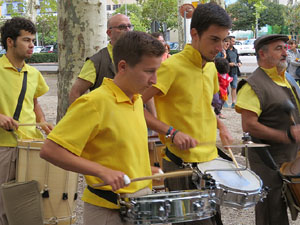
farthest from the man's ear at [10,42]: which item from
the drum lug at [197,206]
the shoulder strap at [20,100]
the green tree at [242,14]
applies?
the green tree at [242,14]

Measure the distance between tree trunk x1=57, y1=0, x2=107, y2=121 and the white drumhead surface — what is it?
418 centimetres

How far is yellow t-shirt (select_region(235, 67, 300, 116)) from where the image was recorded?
12.9ft

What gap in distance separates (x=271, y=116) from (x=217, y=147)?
21.0 inches

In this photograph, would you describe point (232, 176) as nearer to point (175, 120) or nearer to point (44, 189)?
point (175, 120)

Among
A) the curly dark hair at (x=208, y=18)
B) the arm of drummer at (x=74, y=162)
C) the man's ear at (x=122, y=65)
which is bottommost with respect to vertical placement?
the arm of drummer at (x=74, y=162)

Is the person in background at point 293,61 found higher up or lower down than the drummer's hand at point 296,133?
lower down

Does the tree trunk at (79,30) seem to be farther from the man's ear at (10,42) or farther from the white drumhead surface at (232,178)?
the white drumhead surface at (232,178)

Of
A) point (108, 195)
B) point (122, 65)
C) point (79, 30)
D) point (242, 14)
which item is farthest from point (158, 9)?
point (108, 195)

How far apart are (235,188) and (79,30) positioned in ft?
15.5

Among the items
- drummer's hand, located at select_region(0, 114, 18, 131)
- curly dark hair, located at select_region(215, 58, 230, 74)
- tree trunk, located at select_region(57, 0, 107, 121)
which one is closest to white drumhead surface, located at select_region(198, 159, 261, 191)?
drummer's hand, located at select_region(0, 114, 18, 131)

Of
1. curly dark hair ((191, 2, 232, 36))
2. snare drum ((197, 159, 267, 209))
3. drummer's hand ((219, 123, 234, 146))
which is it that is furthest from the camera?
drummer's hand ((219, 123, 234, 146))

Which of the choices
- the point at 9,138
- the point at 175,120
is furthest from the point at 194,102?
the point at 9,138

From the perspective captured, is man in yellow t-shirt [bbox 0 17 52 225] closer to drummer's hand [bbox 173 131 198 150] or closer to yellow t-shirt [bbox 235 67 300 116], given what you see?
drummer's hand [bbox 173 131 198 150]

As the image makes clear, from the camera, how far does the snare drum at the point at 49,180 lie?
163 inches
